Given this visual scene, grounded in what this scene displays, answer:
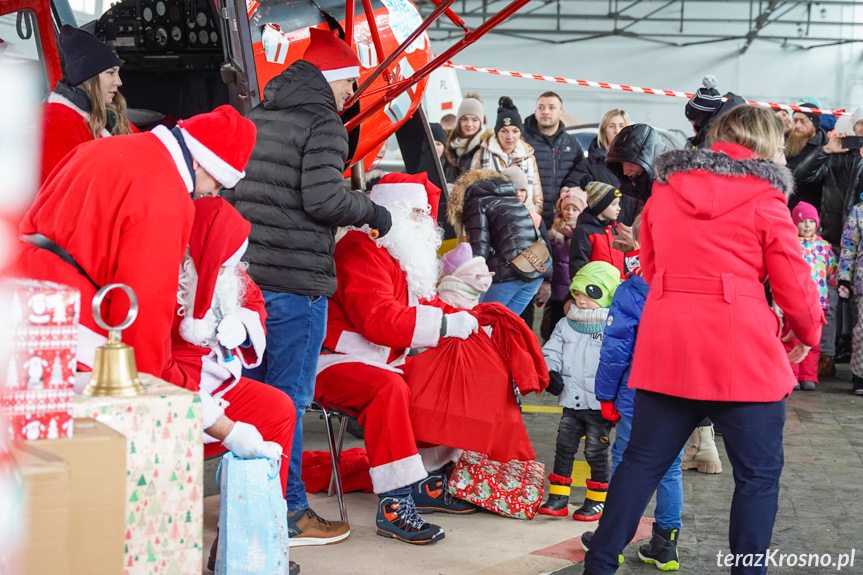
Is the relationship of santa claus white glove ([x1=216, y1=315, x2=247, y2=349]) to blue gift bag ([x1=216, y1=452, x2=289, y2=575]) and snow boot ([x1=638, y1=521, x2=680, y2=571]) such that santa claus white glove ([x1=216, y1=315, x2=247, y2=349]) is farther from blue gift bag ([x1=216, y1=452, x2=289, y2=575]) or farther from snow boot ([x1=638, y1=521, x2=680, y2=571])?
snow boot ([x1=638, y1=521, x2=680, y2=571])

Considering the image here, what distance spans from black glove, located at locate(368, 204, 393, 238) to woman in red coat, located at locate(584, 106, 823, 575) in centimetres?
134

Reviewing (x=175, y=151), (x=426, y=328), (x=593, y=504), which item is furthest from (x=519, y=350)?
(x=175, y=151)

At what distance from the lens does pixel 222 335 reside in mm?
3244

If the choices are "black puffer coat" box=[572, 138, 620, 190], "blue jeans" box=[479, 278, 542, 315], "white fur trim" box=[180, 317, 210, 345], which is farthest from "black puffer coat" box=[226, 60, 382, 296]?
"black puffer coat" box=[572, 138, 620, 190]

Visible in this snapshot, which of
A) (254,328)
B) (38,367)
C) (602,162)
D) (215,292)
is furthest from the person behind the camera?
(602,162)

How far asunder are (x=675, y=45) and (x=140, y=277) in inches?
904

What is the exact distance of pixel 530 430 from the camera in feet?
20.2

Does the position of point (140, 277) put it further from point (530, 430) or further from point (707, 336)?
point (530, 430)

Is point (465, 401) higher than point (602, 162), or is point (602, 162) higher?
point (602, 162)

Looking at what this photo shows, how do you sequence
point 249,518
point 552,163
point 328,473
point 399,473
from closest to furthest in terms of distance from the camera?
1. point 249,518
2. point 399,473
3. point 328,473
4. point 552,163

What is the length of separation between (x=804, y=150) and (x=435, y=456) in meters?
5.55

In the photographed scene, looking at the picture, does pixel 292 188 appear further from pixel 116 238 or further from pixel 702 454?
pixel 702 454

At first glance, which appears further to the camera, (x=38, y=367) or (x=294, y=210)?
(x=294, y=210)

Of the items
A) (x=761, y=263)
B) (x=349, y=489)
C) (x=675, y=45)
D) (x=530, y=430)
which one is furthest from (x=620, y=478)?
(x=675, y=45)
